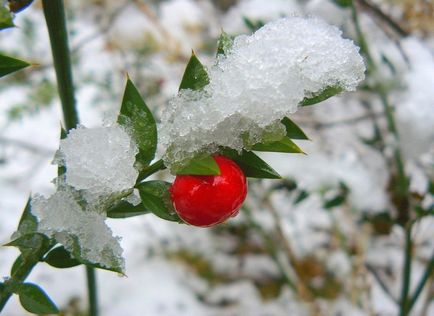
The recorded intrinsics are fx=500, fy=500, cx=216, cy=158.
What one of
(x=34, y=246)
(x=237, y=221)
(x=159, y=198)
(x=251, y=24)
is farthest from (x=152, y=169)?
(x=237, y=221)

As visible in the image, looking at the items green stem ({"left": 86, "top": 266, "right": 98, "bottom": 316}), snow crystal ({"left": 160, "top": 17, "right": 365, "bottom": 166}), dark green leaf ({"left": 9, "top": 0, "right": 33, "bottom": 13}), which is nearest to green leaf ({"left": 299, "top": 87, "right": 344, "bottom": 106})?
snow crystal ({"left": 160, "top": 17, "right": 365, "bottom": 166})

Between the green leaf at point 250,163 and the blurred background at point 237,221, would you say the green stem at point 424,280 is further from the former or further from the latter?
the green leaf at point 250,163

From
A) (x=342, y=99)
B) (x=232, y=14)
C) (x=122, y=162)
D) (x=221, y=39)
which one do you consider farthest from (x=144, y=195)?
(x=342, y=99)

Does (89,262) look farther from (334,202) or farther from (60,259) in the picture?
(334,202)

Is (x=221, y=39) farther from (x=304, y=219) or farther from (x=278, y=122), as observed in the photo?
(x=304, y=219)

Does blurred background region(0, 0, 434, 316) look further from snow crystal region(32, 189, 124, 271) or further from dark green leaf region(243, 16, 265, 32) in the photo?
snow crystal region(32, 189, 124, 271)

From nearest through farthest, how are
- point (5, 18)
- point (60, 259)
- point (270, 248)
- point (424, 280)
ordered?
point (5, 18) → point (60, 259) → point (424, 280) → point (270, 248)

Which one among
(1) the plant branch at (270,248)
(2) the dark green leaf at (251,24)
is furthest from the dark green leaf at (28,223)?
(1) the plant branch at (270,248)
